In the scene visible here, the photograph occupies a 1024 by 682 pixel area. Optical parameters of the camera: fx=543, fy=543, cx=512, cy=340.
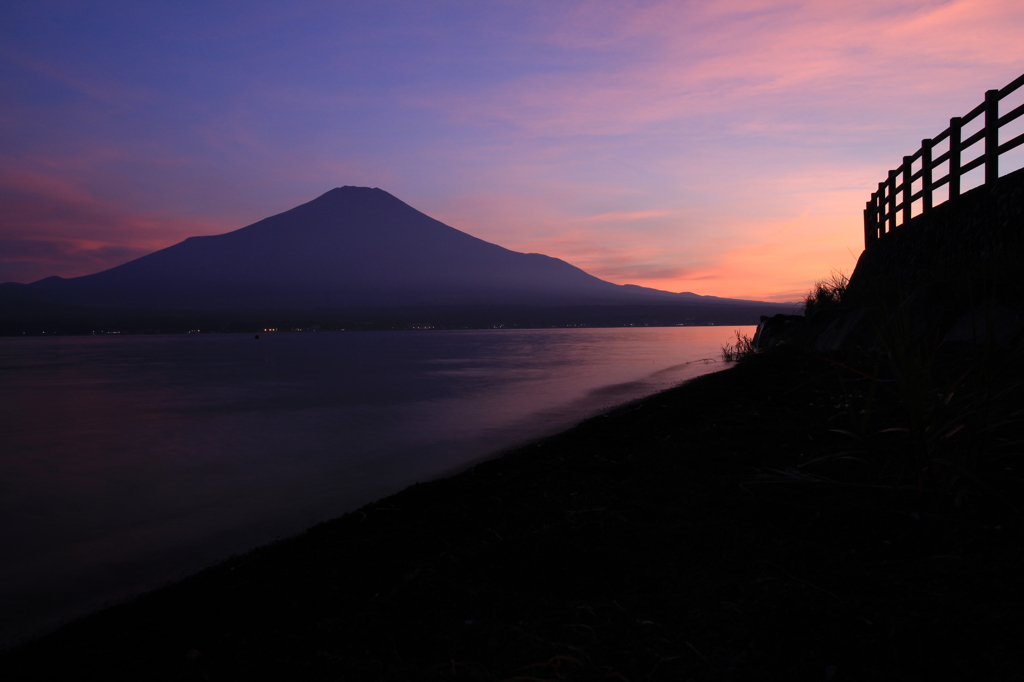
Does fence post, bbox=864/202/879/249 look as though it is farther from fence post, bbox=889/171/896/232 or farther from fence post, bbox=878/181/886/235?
fence post, bbox=889/171/896/232

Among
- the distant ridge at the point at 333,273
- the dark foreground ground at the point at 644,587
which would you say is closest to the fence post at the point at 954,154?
the dark foreground ground at the point at 644,587

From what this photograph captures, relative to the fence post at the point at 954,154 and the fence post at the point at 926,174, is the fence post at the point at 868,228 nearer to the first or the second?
the fence post at the point at 926,174

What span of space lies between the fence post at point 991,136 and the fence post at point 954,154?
722mm

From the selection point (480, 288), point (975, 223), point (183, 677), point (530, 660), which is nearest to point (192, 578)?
point (183, 677)

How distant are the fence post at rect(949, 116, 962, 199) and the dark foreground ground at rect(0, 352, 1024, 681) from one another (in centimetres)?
742

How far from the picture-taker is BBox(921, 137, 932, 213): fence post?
29.8 feet

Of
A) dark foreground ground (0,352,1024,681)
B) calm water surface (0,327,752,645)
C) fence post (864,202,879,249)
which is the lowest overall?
calm water surface (0,327,752,645)

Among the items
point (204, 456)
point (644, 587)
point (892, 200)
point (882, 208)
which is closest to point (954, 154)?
point (892, 200)

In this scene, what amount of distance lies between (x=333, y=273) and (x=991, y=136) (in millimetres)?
163134

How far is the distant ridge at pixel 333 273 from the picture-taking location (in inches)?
5458

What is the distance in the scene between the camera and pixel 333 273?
15862 cm

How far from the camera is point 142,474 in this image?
508cm

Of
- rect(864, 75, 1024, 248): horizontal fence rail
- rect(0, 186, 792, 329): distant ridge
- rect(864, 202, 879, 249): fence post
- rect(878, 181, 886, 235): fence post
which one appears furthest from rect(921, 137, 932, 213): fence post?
rect(0, 186, 792, 329): distant ridge

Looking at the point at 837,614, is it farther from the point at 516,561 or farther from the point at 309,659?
the point at 309,659
